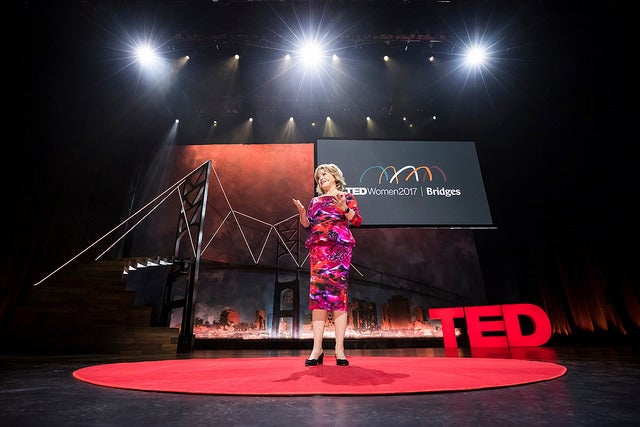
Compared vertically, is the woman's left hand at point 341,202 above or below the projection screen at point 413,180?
below

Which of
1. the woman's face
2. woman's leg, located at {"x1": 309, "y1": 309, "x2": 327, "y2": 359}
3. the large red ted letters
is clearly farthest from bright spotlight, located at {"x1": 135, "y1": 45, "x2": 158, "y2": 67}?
the large red ted letters

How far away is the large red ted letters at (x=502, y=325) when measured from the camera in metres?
3.55

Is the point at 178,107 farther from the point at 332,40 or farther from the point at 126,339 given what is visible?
the point at 126,339

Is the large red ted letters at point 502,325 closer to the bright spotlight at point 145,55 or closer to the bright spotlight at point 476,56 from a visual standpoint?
the bright spotlight at point 476,56

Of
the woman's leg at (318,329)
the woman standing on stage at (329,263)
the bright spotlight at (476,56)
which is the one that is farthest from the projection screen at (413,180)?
the woman's leg at (318,329)

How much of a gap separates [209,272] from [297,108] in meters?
3.70

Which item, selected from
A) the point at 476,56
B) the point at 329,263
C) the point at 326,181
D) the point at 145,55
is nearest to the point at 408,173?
the point at 476,56

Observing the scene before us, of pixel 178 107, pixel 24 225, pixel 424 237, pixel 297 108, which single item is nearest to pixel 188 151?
pixel 178 107

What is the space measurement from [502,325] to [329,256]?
333cm

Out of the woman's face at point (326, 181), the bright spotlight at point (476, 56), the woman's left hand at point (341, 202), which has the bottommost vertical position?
the woman's left hand at point (341, 202)

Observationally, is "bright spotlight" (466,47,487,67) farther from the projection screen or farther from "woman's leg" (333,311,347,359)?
"woman's leg" (333,311,347,359)

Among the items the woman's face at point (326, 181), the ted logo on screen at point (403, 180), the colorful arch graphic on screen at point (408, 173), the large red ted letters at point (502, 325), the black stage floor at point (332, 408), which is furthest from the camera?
the colorful arch graphic on screen at point (408, 173)

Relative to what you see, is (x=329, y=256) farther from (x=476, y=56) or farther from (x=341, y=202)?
(x=476, y=56)

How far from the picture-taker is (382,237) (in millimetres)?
6062
